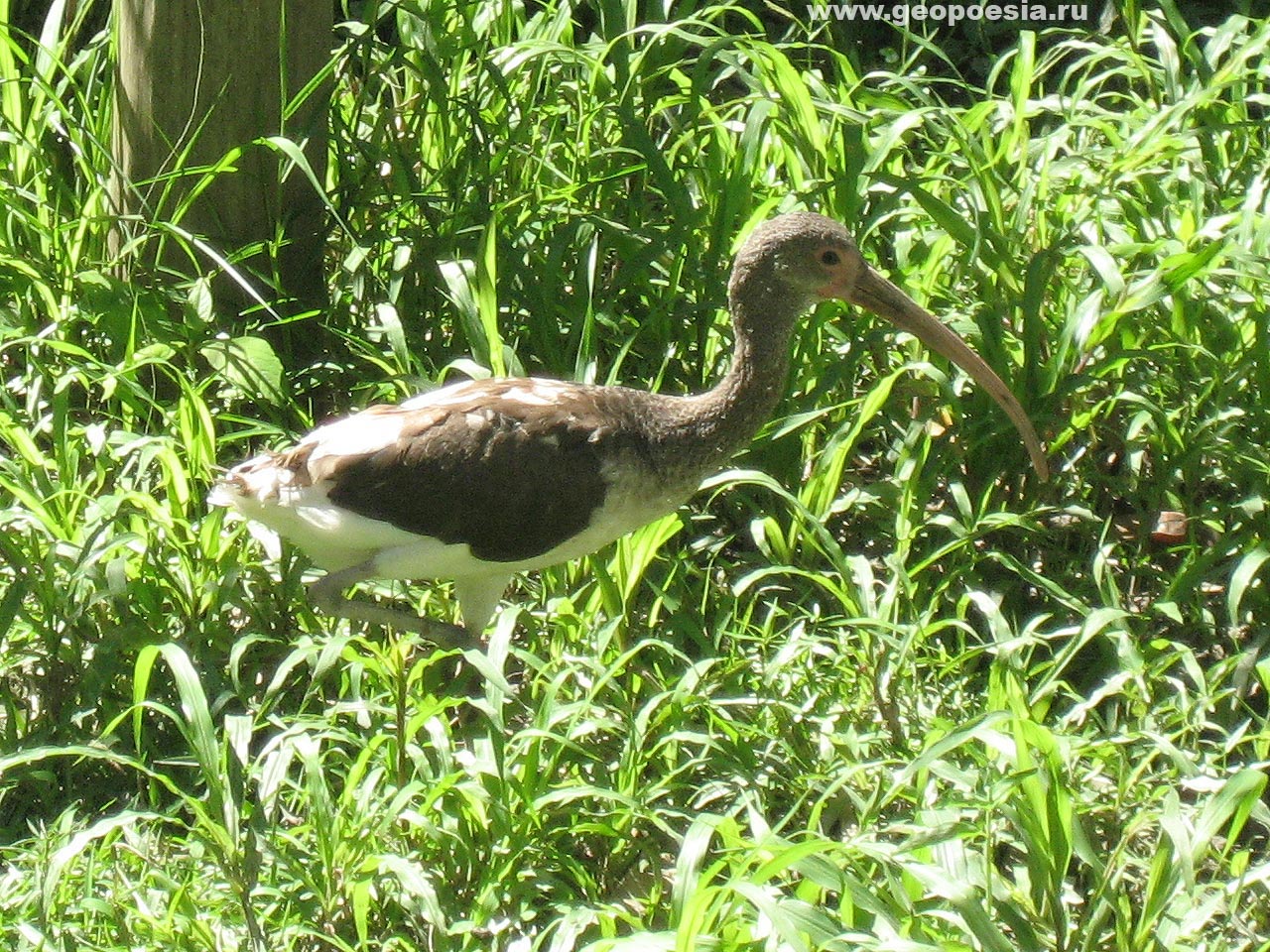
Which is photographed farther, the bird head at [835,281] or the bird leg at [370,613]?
the bird head at [835,281]

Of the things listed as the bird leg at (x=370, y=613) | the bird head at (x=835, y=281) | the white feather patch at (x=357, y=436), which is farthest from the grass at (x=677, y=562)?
the white feather patch at (x=357, y=436)

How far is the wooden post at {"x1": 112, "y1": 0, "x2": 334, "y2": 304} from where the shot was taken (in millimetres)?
4703

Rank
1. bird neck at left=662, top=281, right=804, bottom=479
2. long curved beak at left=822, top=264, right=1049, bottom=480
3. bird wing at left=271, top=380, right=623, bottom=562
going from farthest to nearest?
long curved beak at left=822, top=264, right=1049, bottom=480 < bird neck at left=662, top=281, right=804, bottom=479 < bird wing at left=271, top=380, right=623, bottom=562

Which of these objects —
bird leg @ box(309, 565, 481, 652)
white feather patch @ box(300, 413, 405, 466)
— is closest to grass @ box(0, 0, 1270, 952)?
bird leg @ box(309, 565, 481, 652)

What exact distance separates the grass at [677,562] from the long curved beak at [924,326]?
20 cm

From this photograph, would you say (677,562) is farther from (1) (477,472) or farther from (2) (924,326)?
(2) (924,326)

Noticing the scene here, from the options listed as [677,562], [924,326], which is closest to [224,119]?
[677,562]

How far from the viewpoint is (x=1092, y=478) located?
4504mm

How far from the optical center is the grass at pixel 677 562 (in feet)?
10.9

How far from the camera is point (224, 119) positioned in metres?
4.80

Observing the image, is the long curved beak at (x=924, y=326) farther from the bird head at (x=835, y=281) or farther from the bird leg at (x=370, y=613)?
the bird leg at (x=370, y=613)

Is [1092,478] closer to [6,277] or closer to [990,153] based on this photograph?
[990,153]

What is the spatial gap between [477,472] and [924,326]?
3.77 ft

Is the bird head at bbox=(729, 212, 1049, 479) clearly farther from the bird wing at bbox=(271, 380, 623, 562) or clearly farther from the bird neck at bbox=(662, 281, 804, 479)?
the bird wing at bbox=(271, 380, 623, 562)
